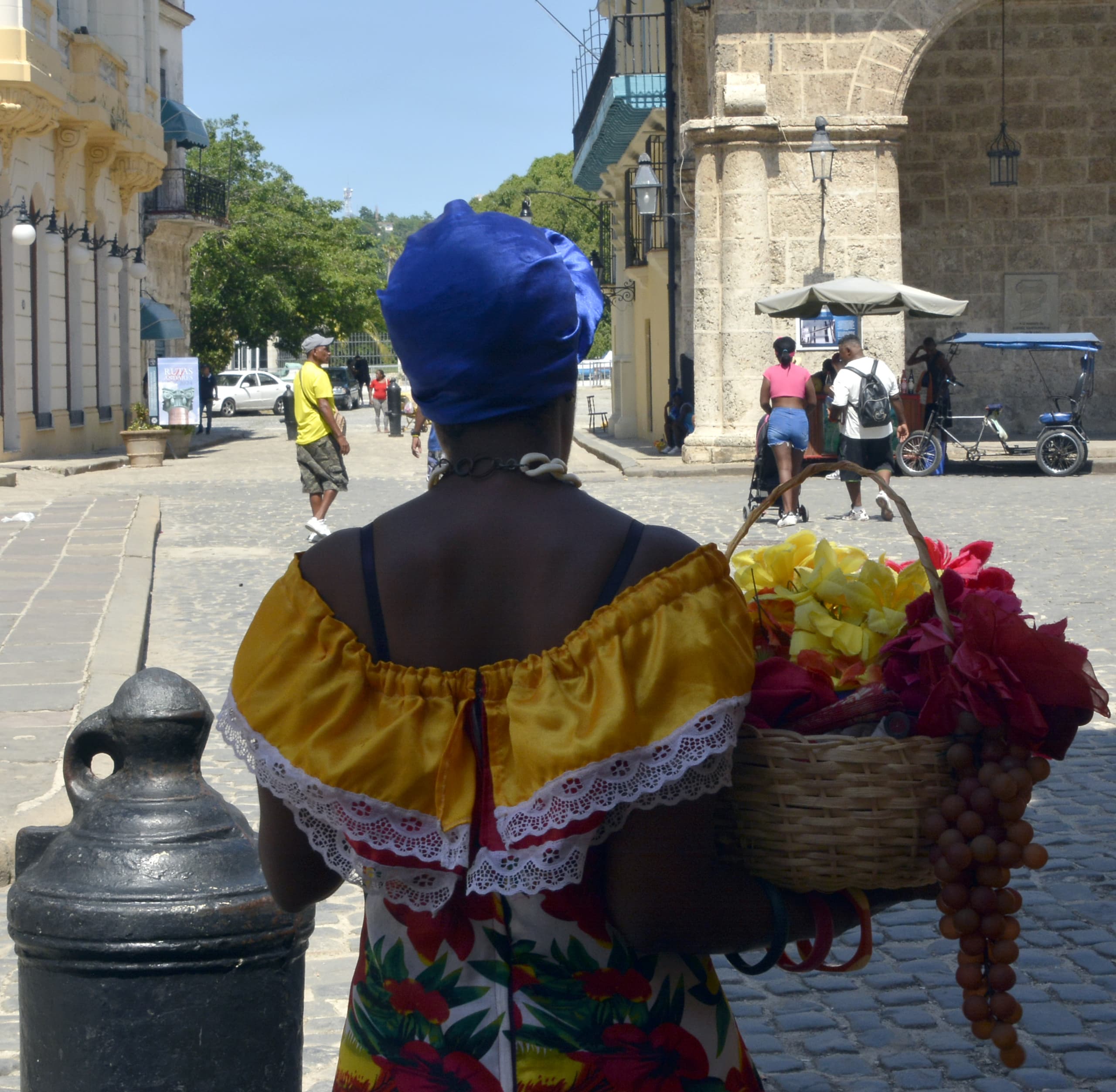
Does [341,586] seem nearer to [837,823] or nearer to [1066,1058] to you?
[837,823]

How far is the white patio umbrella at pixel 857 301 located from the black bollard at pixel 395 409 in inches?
694

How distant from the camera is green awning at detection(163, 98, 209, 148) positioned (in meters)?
37.8

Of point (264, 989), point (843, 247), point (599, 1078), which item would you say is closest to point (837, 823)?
point (599, 1078)

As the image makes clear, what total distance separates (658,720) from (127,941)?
4.51ft

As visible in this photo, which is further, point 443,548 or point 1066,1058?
point 1066,1058

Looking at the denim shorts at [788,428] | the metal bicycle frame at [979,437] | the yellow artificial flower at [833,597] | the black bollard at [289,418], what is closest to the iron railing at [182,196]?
the black bollard at [289,418]

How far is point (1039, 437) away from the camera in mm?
20000

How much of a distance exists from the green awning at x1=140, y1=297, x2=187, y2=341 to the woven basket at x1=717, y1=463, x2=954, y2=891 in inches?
1406

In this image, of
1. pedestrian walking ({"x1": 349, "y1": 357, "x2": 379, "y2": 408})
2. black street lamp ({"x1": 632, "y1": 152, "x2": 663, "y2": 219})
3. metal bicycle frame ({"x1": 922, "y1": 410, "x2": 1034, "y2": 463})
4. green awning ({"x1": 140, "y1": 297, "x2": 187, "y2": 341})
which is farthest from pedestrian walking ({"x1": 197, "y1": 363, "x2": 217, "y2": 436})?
metal bicycle frame ({"x1": 922, "y1": 410, "x2": 1034, "y2": 463})

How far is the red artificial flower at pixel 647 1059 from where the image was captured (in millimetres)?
1642

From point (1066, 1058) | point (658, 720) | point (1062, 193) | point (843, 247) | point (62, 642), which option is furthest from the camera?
point (1062, 193)

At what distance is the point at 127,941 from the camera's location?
2598 mm

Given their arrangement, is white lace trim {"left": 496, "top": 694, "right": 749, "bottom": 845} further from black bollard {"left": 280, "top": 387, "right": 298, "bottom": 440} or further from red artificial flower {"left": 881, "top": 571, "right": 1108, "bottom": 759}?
black bollard {"left": 280, "top": 387, "right": 298, "bottom": 440}

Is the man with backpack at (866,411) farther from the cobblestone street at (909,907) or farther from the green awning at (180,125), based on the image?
the green awning at (180,125)
